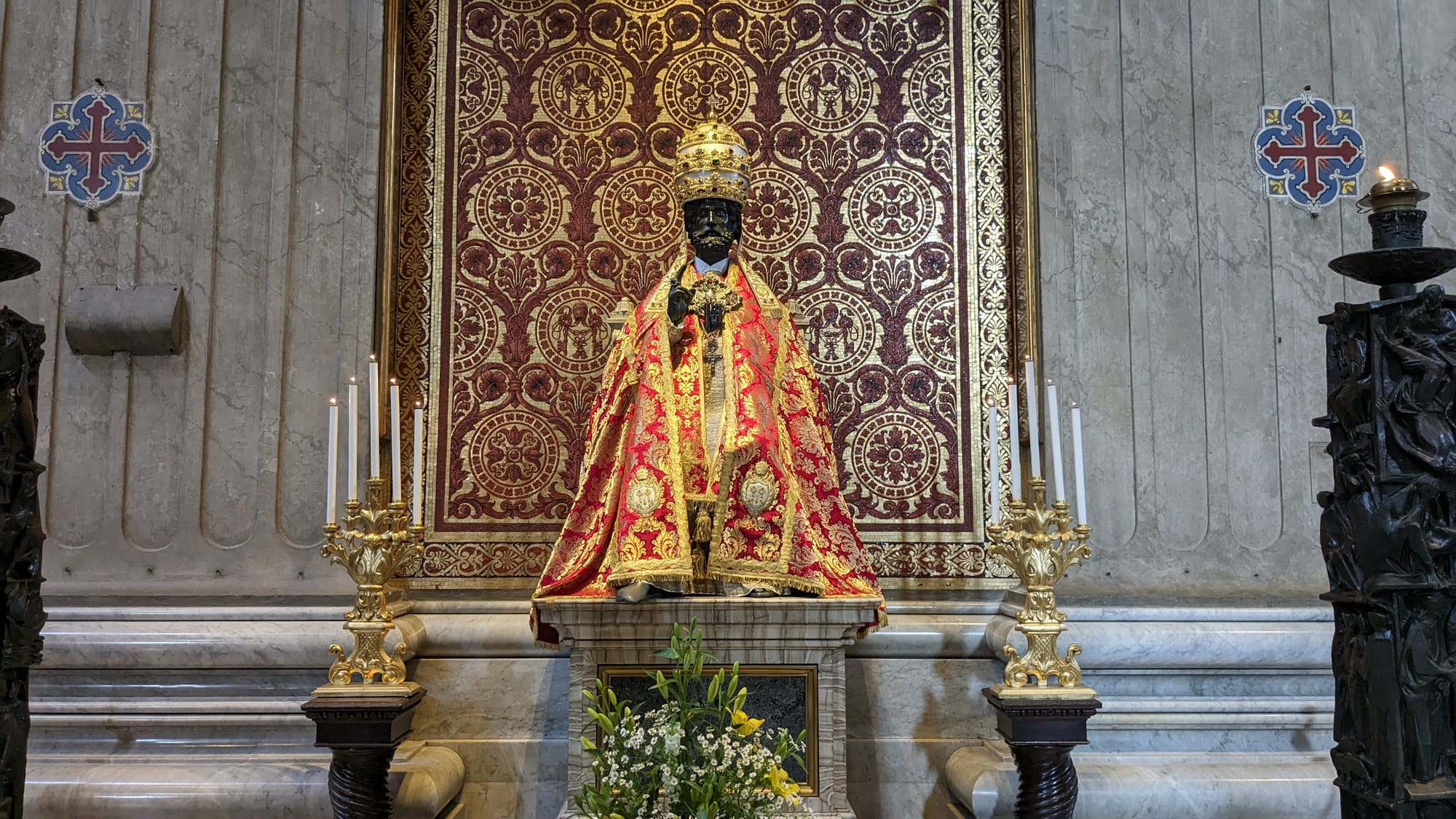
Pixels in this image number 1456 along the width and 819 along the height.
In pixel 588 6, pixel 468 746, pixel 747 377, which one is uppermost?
pixel 588 6

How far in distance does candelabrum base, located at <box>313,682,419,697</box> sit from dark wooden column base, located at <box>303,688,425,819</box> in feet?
0.06

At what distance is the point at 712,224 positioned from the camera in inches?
152

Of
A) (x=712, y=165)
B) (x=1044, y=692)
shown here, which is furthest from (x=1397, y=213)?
(x=712, y=165)

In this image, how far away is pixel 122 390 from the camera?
4.56m

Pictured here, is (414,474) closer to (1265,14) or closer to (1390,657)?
(1390,657)

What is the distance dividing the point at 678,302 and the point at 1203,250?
2.37 m

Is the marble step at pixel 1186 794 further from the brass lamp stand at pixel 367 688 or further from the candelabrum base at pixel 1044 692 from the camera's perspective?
the brass lamp stand at pixel 367 688

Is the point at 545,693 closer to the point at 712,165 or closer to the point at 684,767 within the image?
the point at 712,165

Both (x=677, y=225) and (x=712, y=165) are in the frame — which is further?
(x=677, y=225)

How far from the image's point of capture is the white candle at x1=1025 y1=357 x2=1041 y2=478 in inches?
151

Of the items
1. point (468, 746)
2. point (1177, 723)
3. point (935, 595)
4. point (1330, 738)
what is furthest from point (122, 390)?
point (1330, 738)

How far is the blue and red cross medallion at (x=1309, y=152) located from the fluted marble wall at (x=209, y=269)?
3810 mm

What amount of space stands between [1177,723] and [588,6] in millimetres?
3856

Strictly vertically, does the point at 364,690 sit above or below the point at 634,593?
below
